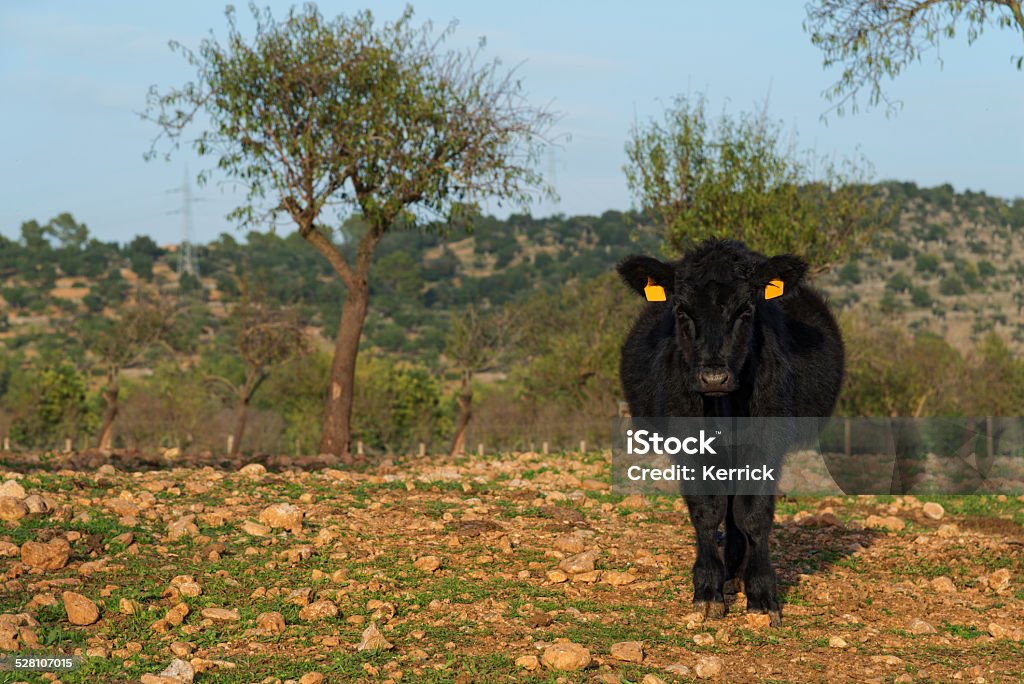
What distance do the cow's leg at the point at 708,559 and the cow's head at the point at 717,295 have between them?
1137 mm

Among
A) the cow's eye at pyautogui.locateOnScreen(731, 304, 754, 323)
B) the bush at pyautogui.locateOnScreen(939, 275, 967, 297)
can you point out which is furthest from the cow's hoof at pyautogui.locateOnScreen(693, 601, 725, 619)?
the bush at pyautogui.locateOnScreen(939, 275, 967, 297)

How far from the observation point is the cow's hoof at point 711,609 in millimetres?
8352

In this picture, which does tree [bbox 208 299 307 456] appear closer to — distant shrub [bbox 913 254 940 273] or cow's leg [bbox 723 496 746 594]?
cow's leg [bbox 723 496 746 594]

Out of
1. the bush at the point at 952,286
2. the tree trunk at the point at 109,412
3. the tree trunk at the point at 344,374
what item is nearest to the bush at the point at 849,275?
the bush at the point at 952,286

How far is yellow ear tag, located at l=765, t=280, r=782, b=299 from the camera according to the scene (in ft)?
28.3

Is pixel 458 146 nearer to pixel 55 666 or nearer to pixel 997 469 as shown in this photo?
pixel 997 469

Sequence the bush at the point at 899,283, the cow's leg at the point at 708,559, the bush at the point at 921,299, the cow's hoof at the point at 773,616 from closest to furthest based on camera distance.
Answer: the cow's hoof at the point at 773,616
the cow's leg at the point at 708,559
the bush at the point at 921,299
the bush at the point at 899,283

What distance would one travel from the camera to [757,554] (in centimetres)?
852

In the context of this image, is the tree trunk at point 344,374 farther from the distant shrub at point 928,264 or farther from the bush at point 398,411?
the distant shrub at point 928,264

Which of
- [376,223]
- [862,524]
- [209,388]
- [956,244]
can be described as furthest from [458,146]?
[956,244]

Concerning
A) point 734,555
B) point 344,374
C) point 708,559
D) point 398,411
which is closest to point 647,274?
point 708,559

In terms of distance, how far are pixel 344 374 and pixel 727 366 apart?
1463cm

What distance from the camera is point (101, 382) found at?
284ft

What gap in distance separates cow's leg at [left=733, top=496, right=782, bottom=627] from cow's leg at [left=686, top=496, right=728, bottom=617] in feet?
0.60
